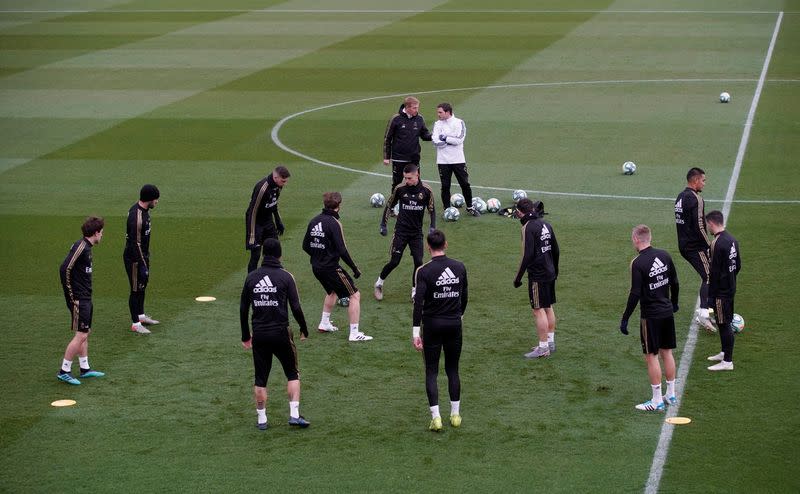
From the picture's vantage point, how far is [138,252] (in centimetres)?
1792

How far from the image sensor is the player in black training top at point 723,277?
15.7 meters

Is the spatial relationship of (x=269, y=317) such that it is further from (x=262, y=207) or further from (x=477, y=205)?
(x=477, y=205)

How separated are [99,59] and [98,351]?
100.0 ft

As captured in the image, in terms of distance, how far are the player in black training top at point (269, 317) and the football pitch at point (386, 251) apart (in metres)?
0.73

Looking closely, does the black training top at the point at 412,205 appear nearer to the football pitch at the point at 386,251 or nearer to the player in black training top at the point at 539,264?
the football pitch at the point at 386,251

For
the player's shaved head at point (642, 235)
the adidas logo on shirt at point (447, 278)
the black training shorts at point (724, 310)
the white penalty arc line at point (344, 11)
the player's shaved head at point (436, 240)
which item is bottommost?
the black training shorts at point (724, 310)

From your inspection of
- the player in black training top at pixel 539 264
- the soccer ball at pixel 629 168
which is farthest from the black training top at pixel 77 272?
the soccer ball at pixel 629 168

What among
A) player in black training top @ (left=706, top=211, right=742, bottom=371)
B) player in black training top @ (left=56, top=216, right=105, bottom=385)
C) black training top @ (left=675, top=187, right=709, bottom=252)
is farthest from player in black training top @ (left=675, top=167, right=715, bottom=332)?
player in black training top @ (left=56, top=216, right=105, bottom=385)

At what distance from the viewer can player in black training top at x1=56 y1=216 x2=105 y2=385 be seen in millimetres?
15859

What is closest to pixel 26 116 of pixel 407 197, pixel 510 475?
pixel 407 197

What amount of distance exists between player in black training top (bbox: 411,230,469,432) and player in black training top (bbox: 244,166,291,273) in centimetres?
557

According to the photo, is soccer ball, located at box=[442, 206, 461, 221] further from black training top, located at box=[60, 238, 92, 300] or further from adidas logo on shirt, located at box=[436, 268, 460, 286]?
adidas logo on shirt, located at box=[436, 268, 460, 286]

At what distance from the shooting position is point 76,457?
538 inches

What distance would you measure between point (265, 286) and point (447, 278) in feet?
6.84
